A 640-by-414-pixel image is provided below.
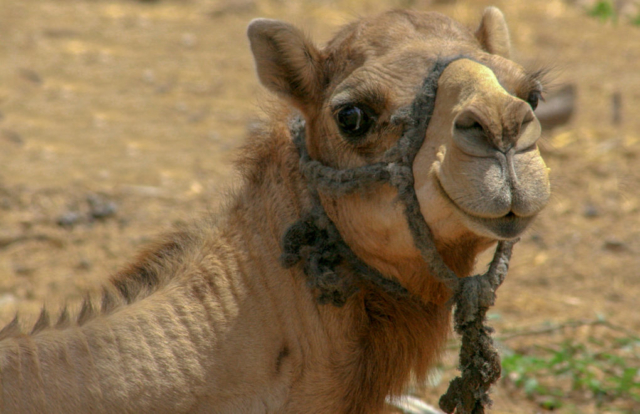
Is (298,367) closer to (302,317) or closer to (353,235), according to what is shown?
(302,317)

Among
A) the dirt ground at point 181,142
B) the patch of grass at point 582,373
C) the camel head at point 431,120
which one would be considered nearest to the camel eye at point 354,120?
the camel head at point 431,120

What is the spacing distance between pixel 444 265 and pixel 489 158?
56cm

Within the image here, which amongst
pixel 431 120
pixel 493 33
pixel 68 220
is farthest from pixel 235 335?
pixel 68 220

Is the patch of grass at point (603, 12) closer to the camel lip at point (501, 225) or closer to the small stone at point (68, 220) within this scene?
the small stone at point (68, 220)

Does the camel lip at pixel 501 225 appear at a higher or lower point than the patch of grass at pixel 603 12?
higher

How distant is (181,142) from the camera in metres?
8.55

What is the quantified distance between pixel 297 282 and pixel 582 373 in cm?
267

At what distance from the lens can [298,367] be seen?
10.6 ft

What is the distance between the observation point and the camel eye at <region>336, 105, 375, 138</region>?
124 inches

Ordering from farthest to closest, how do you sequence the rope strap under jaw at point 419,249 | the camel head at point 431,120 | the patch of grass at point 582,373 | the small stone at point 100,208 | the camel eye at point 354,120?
the small stone at point 100,208 → the patch of grass at point 582,373 → the camel eye at point 354,120 → the rope strap under jaw at point 419,249 → the camel head at point 431,120

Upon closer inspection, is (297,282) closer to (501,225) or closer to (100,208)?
(501,225)

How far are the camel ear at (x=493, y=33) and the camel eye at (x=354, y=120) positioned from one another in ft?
2.81

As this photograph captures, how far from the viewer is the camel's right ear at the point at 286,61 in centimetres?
333

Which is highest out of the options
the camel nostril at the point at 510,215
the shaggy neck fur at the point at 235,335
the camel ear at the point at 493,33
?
the camel ear at the point at 493,33
